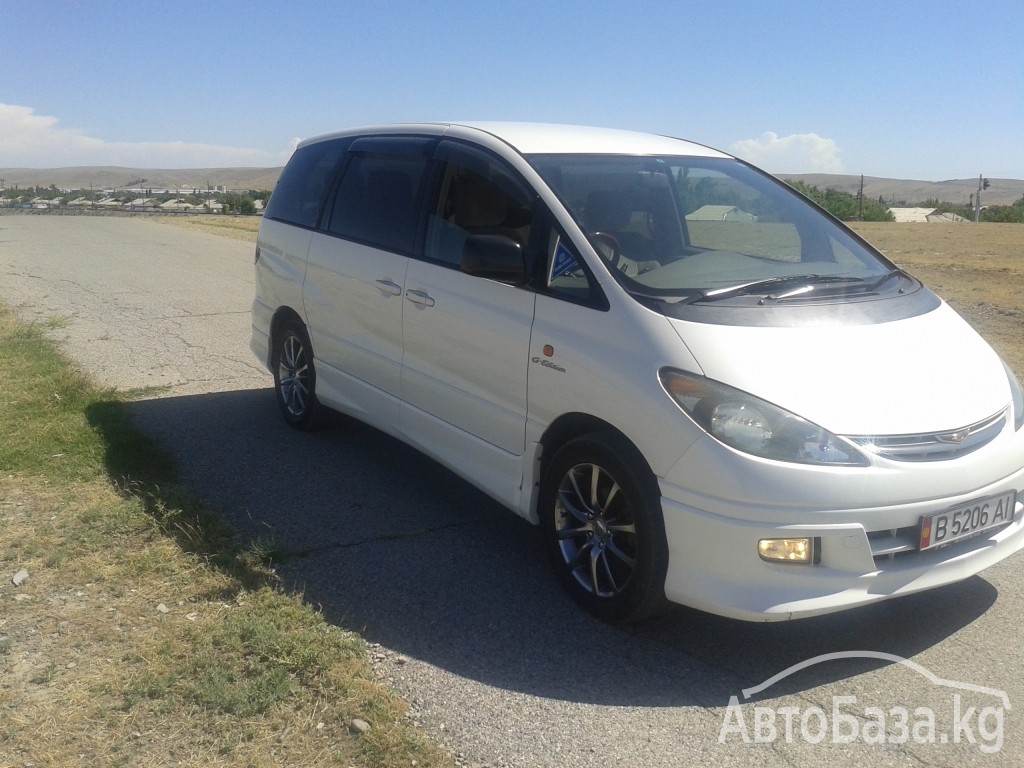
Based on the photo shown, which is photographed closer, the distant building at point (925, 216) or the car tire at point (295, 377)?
the car tire at point (295, 377)

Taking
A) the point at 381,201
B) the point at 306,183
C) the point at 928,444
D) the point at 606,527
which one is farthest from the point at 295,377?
Result: the point at 928,444

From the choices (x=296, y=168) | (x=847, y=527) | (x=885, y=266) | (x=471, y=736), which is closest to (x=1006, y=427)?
(x=847, y=527)

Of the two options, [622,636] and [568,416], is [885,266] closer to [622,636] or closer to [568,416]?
[568,416]

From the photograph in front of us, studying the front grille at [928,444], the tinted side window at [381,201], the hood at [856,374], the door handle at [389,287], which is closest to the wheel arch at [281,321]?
the tinted side window at [381,201]

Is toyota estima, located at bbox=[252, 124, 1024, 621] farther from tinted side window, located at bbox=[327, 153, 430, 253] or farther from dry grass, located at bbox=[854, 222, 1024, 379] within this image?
dry grass, located at bbox=[854, 222, 1024, 379]

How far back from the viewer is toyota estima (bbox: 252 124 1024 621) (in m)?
3.51

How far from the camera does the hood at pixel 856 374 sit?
3.58 meters

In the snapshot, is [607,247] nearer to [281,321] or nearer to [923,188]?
[281,321]

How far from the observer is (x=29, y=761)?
307 cm

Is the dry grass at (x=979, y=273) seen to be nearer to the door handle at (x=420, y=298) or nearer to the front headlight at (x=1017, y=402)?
the front headlight at (x=1017, y=402)

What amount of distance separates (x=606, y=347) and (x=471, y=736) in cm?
158

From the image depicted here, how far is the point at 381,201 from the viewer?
5676mm

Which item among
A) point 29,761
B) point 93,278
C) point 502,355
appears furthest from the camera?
point 93,278

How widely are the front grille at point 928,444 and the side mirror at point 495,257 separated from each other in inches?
64.2
